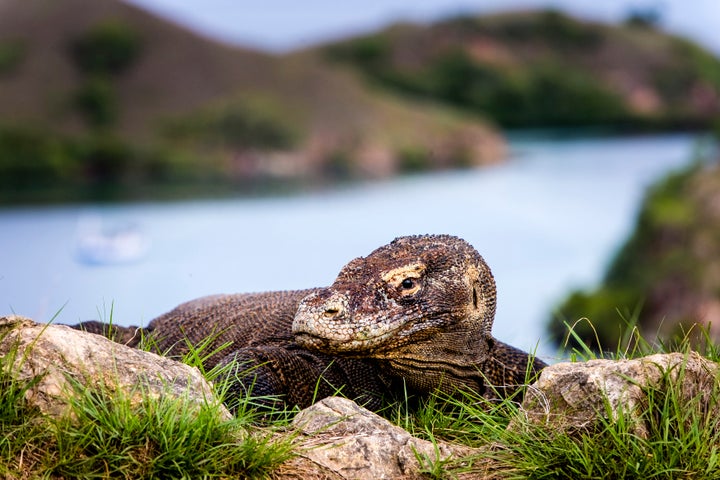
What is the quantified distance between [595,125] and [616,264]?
17.7 metres

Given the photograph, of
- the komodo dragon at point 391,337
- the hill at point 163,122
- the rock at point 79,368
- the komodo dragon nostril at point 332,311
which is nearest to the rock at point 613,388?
the komodo dragon at point 391,337

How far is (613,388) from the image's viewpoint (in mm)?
4102

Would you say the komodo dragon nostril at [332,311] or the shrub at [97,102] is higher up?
the komodo dragon nostril at [332,311]

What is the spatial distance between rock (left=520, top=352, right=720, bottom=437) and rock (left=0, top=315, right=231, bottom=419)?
1364mm

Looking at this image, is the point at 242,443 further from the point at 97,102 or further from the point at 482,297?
the point at 97,102

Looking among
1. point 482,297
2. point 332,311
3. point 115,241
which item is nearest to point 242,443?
point 332,311

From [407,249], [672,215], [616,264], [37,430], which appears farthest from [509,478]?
[616,264]

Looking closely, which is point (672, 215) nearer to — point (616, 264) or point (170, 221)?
point (616, 264)

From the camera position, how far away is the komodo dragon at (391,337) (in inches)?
175

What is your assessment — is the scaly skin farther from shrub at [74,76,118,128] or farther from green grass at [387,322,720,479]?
shrub at [74,76,118,128]

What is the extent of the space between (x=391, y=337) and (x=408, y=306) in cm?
17

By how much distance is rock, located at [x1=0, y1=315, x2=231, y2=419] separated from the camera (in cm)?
380

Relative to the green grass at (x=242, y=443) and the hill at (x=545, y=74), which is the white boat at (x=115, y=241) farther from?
the hill at (x=545, y=74)

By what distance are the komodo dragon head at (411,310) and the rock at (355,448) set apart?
1.14 feet
